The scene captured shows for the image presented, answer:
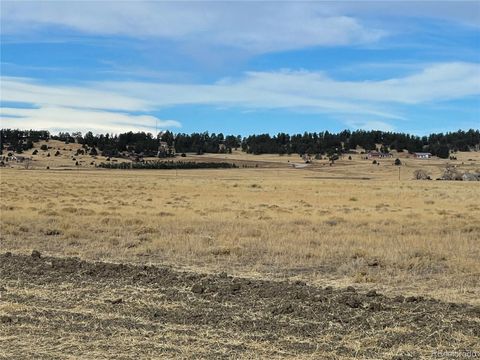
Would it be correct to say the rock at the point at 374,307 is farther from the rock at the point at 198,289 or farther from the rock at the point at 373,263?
the rock at the point at 373,263

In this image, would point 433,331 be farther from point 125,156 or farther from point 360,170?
point 125,156

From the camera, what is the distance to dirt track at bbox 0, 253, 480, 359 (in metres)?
6.21

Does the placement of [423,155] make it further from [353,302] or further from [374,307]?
[374,307]

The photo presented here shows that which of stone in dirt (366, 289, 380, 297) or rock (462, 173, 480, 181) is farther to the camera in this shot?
rock (462, 173, 480, 181)

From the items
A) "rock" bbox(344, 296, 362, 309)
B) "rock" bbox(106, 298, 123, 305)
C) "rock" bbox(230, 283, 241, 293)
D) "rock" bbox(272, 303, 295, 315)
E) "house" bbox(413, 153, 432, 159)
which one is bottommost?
"rock" bbox(106, 298, 123, 305)

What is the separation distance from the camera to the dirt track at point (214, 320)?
621cm

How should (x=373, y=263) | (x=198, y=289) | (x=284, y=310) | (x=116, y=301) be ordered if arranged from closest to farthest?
(x=284, y=310)
(x=116, y=301)
(x=198, y=289)
(x=373, y=263)

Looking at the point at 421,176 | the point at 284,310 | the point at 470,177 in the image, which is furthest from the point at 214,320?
the point at 421,176

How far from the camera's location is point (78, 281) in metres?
9.97

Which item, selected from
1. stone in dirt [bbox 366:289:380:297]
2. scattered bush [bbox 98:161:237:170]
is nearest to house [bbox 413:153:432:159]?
scattered bush [bbox 98:161:237:170]

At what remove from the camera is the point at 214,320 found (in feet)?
24.3

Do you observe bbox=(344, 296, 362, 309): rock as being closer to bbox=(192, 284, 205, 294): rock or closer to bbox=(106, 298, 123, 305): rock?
bbox=(192, 284, 205, 294): rock

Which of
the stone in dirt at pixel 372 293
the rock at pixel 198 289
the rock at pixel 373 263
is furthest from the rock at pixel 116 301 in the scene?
the rock at pixel 373 263

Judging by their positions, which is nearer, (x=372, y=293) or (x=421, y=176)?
(x=372, y=293)
